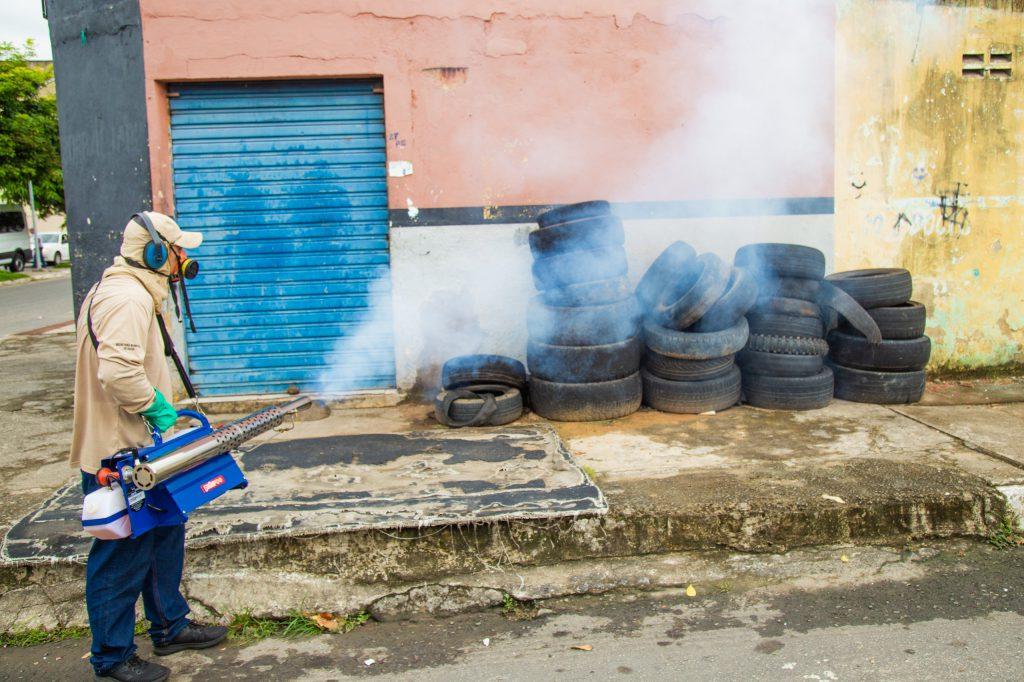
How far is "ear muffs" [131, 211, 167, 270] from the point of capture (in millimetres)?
3420

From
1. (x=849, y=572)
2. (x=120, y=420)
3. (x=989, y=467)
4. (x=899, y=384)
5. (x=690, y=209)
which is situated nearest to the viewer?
(x=120, y=420)

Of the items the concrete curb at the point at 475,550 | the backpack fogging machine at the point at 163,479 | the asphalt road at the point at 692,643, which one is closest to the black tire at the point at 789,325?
the concrete curb at the point at 475,550

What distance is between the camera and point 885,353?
6395 mm

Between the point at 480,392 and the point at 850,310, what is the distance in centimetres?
325

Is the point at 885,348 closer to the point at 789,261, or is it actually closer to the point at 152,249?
the point at 789,261

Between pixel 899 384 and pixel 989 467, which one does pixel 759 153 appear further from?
pixel 989 467

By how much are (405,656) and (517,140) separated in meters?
4.67

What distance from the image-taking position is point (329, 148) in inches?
265

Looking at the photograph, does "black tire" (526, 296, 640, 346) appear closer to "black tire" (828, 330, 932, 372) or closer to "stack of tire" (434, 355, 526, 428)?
"stack of tire" (434, 355, 526, 428)

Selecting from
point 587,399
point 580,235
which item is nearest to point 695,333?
point 587,399

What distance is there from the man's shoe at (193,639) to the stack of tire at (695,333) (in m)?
3.86

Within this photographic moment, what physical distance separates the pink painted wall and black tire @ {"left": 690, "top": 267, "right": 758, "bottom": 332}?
130 cm

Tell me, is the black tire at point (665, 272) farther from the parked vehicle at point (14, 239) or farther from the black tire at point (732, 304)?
the parked vehicle at point (14, 239)

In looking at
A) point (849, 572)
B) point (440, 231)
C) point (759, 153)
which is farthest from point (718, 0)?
point (849, 572)
